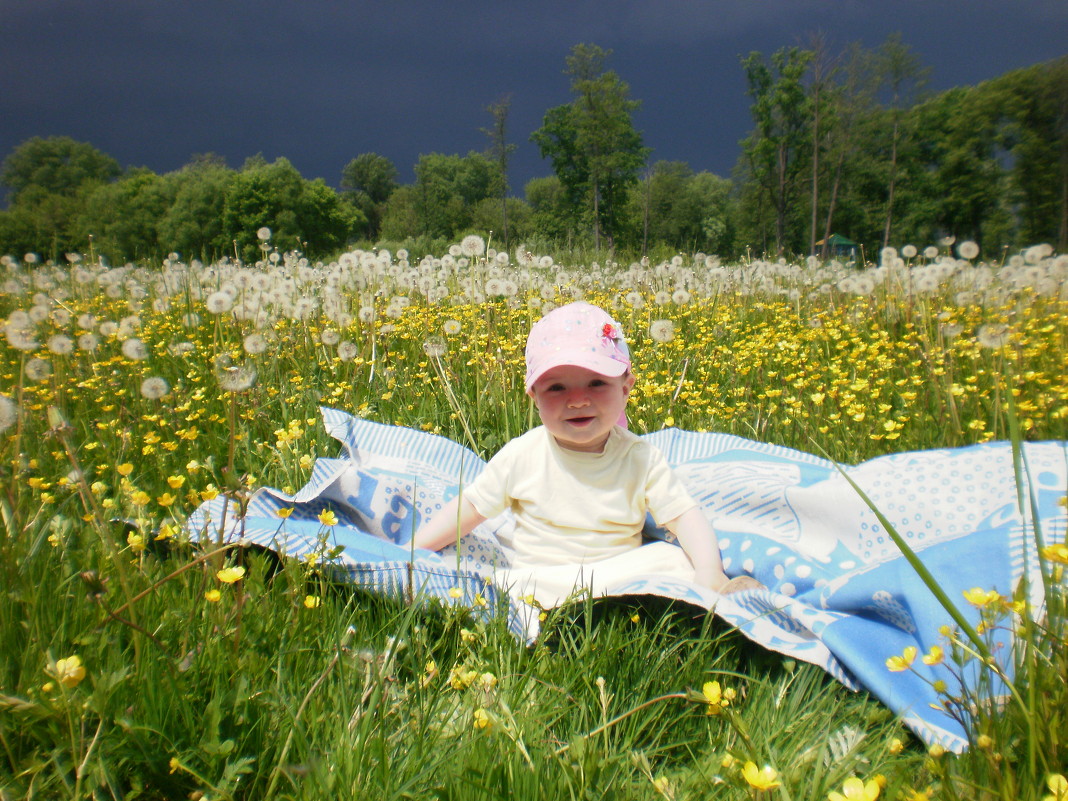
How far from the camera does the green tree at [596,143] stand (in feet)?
146

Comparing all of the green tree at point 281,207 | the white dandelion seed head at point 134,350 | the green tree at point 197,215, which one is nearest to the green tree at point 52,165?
the green tree at point 197,215

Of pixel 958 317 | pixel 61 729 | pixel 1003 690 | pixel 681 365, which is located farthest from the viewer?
pixel 958 317

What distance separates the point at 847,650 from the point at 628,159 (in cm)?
4933

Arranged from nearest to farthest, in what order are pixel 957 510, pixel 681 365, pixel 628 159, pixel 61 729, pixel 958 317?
pixel 61 729 < pixel 957 510 < pixel 681 365 < pixel 958 317 < pixel 628 159

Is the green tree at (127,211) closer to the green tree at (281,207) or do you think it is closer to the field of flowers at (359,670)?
the green tree at (281,207)

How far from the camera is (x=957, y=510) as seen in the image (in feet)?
7.02

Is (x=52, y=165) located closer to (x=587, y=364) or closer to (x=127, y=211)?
(x=127, y=211)

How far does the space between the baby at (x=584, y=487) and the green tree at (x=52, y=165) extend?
39.6 meters

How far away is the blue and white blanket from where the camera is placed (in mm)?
1596

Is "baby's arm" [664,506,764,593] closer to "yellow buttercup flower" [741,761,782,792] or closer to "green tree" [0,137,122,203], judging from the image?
"yellow buttercup flower" [741,761,782,792]

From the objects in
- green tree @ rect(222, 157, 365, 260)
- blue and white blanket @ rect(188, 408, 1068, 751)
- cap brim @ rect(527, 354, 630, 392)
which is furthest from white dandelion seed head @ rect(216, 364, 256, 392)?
green tree @ rect(222, 157, 365, 260)

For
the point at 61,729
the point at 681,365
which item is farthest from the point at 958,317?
the point at 61,729

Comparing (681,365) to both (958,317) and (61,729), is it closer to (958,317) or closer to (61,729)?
(958,317)

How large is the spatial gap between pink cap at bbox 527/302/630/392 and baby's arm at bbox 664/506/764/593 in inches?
21.2
